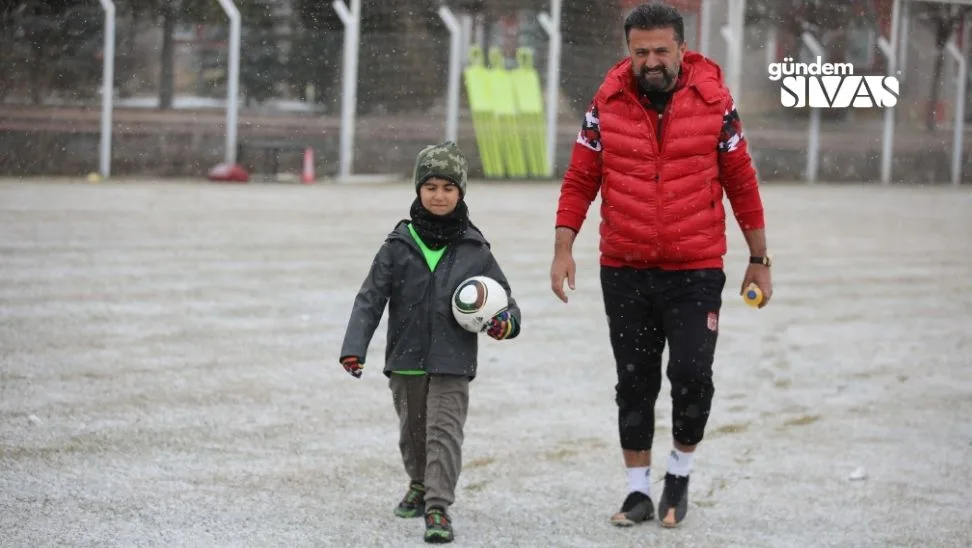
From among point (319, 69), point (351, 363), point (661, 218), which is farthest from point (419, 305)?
point (319, 69)

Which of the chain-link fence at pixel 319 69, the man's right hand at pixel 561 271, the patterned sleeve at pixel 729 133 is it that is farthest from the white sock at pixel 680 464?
the chain-link fence at pixel 319 69

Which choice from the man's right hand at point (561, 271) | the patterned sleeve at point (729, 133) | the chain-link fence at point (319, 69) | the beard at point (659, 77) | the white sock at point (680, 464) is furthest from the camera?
the chain-link fence at point (319, 69)

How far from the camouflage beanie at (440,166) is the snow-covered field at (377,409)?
3.85ft

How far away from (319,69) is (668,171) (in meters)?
22.0

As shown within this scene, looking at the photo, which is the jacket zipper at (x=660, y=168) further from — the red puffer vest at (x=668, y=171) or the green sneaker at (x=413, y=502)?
the green sneaker at (x=413, y=502)

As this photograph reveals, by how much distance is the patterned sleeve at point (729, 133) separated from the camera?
5477 millimetres

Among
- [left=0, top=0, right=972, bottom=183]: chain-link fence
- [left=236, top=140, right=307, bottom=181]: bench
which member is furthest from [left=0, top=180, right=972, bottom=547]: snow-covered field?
[left=236, top=140, right=307, bottom=181]: bench

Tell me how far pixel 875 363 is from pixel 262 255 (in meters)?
6.16

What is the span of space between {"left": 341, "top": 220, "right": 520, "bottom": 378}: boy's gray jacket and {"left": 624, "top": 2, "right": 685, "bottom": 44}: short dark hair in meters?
0.95

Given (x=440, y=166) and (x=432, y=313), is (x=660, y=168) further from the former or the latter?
(x=432, y=313)

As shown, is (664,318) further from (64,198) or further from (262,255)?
(64,198)

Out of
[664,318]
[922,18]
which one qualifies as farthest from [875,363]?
[922,18]

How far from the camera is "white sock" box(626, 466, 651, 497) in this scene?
573cm

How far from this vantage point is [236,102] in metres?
25.9
